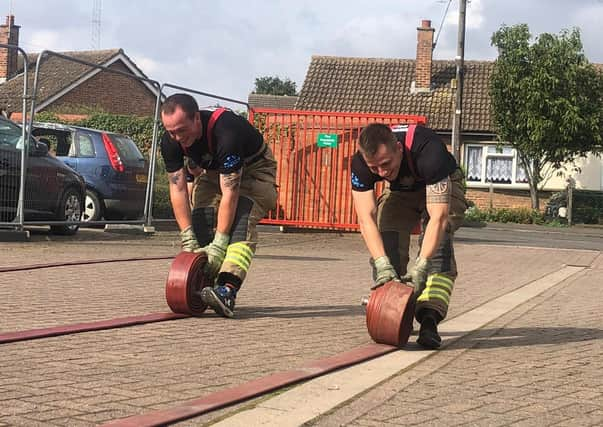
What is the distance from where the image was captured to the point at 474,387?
17.2ft

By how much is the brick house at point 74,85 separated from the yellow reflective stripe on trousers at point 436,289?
790 centimetres

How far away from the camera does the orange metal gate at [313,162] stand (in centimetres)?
1817

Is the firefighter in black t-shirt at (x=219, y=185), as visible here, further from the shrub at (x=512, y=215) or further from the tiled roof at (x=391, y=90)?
the tiled roof at (x=391, y=90)

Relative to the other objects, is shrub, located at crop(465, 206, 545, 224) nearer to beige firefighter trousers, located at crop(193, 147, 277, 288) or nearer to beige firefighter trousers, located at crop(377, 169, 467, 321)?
beige firefighter trousers, located at crop(193, 147, 277, 288)

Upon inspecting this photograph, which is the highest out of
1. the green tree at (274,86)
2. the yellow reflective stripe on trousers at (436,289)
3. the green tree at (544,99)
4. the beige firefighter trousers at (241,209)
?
the green tree at (274,86)

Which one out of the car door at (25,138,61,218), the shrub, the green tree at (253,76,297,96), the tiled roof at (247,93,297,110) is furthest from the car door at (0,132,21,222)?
the green tree at (253,76,297,96)

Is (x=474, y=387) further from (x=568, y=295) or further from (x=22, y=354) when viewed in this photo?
(x=568, y=295)

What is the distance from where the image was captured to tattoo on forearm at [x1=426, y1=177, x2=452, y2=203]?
636cm

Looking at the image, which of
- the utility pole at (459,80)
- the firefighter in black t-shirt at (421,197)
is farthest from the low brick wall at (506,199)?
the firefighter in black t-shirt at (421,197)

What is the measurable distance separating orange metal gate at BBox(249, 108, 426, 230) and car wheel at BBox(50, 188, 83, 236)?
4.50 meters

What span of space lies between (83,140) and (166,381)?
39.6 feet

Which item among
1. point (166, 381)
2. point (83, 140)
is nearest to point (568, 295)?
point (166, 381)

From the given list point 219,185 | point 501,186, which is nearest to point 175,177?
point 219,185

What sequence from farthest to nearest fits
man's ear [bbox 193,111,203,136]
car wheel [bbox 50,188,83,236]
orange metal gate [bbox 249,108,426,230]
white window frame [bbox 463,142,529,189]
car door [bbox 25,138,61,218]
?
white window frame [bbox 463,142,529,189] → orange metal gate [bbox 249,108,426,230] → car wheel [bbox 50,188,83,236] → car door [bbox 25,138,61,218] → man's ear [bbox 193,111,203,136]
